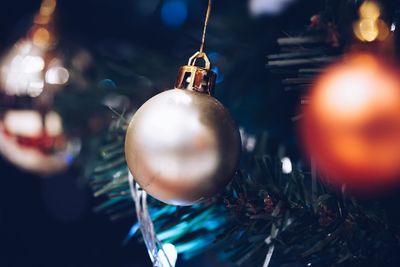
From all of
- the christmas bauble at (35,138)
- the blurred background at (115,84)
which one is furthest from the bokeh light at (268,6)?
the christmas bauble at (35,138)

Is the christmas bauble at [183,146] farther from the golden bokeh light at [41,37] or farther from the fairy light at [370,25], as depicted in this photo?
the golden bokeh light at [41,37]

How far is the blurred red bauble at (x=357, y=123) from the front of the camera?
36cm

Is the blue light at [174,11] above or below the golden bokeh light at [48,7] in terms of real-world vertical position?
above

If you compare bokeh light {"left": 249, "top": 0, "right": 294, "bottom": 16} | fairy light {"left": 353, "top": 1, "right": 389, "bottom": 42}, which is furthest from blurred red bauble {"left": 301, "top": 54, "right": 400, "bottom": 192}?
bokeh light {"left": 249, "top": 0, "right": 294, "bottom": 16}

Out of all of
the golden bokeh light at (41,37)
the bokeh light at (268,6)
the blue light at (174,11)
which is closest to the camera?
the bokeh light at (268,6)

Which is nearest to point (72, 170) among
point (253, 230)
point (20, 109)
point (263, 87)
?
point (20, 109)

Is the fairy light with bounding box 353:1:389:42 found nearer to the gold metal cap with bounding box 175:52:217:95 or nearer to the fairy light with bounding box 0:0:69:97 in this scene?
the gold metal cap with bounding box 175:52:217:95

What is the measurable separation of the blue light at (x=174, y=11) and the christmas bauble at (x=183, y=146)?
51 centimetres

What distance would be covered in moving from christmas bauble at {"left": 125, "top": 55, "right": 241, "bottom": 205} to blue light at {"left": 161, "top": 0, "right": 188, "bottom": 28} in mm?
512

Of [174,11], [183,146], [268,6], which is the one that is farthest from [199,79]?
[174,11]

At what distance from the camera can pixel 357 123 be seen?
0.36m

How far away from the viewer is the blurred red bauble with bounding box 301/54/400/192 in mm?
357

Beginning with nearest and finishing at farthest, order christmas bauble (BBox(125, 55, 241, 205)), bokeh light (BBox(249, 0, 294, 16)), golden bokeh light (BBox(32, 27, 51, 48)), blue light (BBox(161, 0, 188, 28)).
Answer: christmas bauble (BBox(125, 55, 241, 205)) → bokeh light (BBox(249, 0, 294, 16)) → golden bokeh light (BBox(32, 27, 51, 48)) → blue light (BBox(161, 0, 188, 28))

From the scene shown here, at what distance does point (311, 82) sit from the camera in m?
0.40
